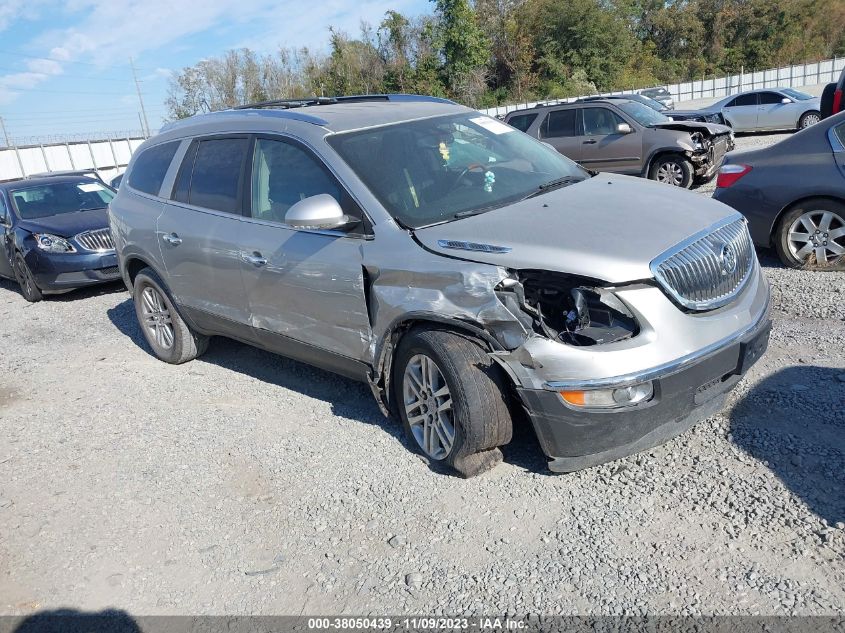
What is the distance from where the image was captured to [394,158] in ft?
14.0

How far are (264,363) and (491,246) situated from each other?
317cm

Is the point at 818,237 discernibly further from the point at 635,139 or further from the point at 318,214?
the point at 635,139

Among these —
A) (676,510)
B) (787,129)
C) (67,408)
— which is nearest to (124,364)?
(67,408)

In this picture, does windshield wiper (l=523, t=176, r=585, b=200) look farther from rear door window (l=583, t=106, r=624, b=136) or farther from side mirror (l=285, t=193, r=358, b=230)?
rear door window (l=583, t=106, r=624, b=136)

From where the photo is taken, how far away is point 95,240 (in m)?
9.58

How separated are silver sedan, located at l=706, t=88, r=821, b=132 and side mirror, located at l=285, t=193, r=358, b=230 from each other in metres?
19.5

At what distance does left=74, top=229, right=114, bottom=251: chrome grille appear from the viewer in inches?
374

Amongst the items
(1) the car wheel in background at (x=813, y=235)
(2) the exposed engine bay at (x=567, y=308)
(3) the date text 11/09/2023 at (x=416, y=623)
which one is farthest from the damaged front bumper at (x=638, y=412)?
(1) the car wheel in background at (x=813, y=235)

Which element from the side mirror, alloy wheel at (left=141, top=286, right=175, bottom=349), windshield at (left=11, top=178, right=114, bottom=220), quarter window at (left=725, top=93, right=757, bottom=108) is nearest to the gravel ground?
alloy wheel at (left=141, top=286, right=175, bottom=349)

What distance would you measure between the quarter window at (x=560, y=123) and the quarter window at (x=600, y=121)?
30 centimetres

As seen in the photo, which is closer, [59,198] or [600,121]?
[59,198]

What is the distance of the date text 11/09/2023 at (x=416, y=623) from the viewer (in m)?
2.77

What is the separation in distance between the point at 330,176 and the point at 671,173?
9.77 m

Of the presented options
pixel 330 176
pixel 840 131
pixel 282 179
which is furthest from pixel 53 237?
pixel 840 131
